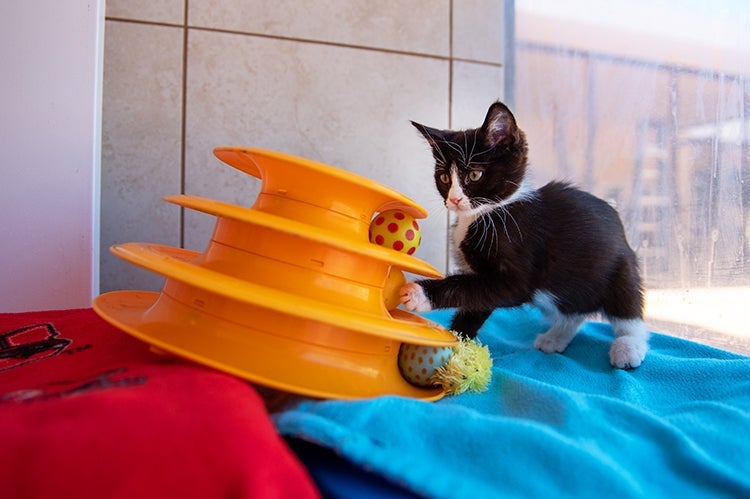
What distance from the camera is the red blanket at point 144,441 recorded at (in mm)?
396

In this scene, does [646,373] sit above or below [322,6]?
below

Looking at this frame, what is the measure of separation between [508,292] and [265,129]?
30.3 inches

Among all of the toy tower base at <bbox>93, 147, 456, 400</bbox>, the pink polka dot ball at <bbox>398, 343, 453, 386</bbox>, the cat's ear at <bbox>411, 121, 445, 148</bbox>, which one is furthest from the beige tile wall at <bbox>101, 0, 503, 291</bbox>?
the pink polka dot ball at <bbox>398, 343, 453, 386</bbox>

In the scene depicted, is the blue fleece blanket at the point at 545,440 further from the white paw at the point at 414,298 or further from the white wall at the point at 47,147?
the white wall at the point at 47,147

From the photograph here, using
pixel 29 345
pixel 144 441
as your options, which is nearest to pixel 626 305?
pixel 144 441

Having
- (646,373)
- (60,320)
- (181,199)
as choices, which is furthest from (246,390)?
(646,373)

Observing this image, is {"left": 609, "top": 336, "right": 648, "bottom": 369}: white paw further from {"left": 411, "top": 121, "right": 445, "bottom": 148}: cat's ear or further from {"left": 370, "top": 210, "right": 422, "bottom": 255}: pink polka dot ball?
{"left": 411, "top": 121, "right": 445, "bottom": 148}: cat's ear

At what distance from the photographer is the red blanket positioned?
396 mm

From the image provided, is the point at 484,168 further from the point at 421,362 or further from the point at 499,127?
the point at 421,362

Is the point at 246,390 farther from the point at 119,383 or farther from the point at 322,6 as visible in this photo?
the point at 322,6

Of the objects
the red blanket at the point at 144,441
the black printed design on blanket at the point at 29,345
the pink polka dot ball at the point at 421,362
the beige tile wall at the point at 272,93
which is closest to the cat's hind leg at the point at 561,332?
the pink polka dot ball at the point at 421,362

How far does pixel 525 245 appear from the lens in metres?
0.98

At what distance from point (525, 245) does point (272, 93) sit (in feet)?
2.55

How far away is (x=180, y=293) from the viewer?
2.17 ft
